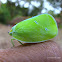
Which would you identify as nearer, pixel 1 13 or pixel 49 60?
pixel 49 60

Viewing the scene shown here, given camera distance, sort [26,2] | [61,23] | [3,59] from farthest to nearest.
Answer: [61,23]
[26,2]
[3,59]

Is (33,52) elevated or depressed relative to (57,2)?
depressed

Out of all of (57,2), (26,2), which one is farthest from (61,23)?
(26,2)

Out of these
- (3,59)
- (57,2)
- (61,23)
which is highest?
(57,2)

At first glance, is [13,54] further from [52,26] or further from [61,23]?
[61,23]

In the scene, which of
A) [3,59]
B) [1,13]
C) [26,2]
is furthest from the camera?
[1,13]

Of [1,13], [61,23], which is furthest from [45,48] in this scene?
[1,13]

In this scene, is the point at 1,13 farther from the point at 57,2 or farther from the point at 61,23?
the point at 57,2
